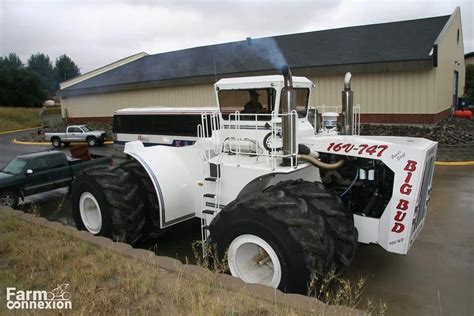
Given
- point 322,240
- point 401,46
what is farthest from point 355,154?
point 401,46

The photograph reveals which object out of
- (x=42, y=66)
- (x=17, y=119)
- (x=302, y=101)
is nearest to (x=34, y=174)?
(x=302, y=101)

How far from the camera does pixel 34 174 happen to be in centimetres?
1141

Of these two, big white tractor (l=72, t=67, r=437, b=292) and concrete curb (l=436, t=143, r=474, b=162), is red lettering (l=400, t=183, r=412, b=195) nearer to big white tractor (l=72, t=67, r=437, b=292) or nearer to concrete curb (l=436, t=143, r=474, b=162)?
big white tractor (l=72, t=67, r=437, b=292)

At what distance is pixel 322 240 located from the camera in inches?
182

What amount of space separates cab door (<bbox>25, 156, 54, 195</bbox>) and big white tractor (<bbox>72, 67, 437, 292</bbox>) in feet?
15.7

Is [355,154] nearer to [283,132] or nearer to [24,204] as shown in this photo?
[283,132]

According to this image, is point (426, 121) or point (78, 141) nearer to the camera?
point (426, 121)

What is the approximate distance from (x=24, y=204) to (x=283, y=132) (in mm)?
9285

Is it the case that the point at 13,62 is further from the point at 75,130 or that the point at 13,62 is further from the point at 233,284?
the point at 233,284

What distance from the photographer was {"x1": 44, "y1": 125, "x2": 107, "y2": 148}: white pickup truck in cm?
2664

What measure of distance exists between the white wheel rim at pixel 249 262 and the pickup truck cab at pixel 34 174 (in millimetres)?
8320

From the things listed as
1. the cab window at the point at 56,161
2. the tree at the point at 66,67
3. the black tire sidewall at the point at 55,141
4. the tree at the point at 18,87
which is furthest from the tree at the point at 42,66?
the cab window at the point at 56,161

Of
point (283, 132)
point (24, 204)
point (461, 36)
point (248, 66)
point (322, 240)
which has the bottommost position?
point (24, 204)

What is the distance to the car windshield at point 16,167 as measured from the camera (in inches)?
447
